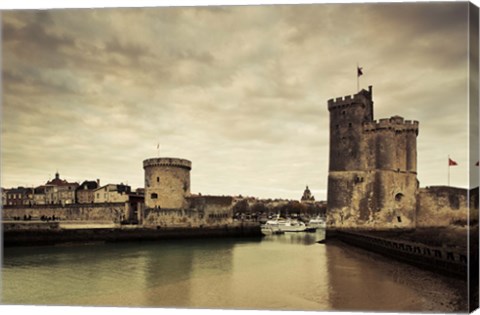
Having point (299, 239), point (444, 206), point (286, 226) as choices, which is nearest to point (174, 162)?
point (299, 239)

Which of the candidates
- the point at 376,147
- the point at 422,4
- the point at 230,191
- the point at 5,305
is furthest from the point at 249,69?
the point at 376,147

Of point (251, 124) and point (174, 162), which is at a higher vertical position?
point (251, 124)

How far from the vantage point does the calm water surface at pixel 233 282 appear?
6.52m

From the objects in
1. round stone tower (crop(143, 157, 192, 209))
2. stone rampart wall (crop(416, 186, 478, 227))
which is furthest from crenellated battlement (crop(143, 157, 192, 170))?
stone rampart wall (crop(416, 186, 478, 227))

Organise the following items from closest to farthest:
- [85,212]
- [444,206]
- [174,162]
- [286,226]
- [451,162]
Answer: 1. [451,162]
2. [444,206]
3. [174,162]
4. [85,212]
5. [286,226]

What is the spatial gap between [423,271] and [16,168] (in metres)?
7.50

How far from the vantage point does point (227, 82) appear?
8.10 m

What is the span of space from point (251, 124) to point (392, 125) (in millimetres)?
4073

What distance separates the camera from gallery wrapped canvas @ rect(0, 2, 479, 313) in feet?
21.2

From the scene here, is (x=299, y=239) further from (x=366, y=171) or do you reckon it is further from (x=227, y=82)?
(x=227, y=82)

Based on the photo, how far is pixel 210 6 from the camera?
705cm

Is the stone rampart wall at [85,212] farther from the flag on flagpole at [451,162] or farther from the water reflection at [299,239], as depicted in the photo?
the flag on flagpole at [451,162]

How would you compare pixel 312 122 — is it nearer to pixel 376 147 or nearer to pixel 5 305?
pixel 376 147

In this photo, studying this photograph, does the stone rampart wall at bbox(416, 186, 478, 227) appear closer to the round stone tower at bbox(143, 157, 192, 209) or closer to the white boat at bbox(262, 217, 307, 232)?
the round stone tower at bbox(143, 157, 192, 209)
